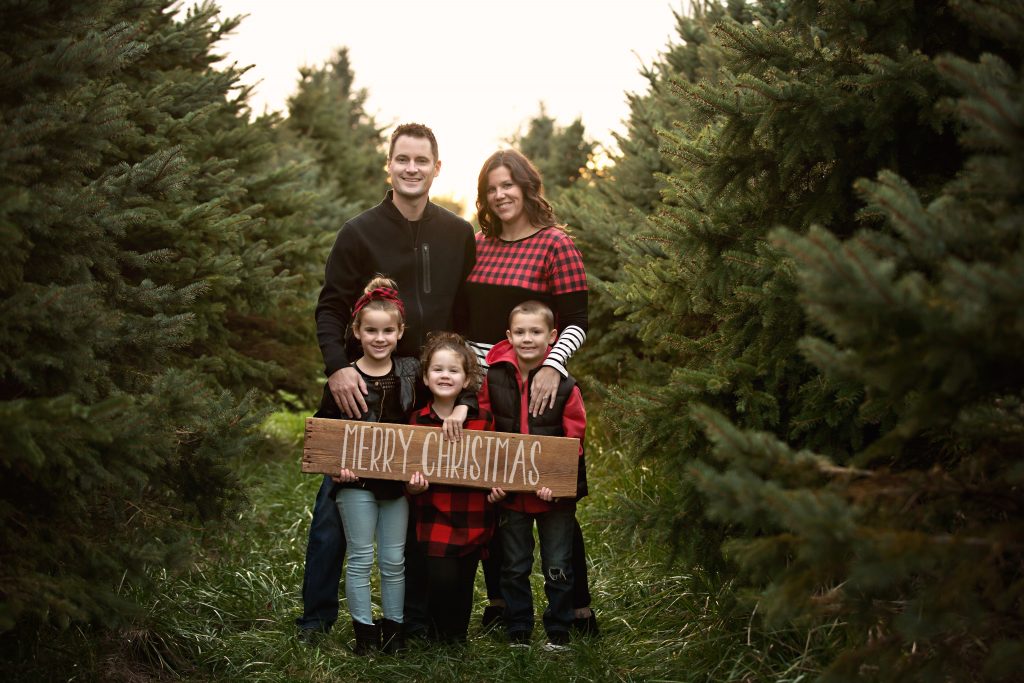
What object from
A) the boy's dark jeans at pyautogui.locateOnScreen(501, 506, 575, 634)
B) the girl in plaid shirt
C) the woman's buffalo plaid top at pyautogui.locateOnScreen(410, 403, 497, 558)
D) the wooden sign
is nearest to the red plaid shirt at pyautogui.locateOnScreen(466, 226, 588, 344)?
the girl in plaid shirt

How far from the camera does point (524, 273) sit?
13.0 ft

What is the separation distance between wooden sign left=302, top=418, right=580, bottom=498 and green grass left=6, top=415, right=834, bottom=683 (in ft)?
0.95

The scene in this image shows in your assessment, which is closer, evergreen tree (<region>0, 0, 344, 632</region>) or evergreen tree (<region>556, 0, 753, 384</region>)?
evergreen tree (<region>0, 0, 344, 632</region>)

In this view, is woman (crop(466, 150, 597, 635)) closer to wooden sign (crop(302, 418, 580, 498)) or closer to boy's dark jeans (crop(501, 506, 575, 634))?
boy's dark jeans (crop(501, 506, 575, 634))

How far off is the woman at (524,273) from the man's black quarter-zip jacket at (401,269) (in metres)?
0.13

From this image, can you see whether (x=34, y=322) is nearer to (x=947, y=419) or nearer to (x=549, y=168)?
(x=947, y=419)

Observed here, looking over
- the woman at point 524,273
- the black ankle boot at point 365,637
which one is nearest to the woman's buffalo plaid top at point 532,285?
the woman at point 524,273

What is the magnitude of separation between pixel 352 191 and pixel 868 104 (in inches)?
675

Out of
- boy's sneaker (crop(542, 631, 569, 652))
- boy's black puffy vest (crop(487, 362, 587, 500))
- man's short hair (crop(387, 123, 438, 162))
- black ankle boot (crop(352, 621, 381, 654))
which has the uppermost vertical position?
man's short hair (crop(387, 123, 438, 162))

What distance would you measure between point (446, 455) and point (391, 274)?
0.92 meters

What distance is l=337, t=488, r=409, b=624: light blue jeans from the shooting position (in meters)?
3.74

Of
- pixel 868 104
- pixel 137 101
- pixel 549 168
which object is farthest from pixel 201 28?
pixel 549 168

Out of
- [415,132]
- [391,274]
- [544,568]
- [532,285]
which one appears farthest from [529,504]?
[415,132]

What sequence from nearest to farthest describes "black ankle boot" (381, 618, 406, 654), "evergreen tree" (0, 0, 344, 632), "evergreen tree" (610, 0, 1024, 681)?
"evergreen tree" (610, 0, 1024, 681)
"evergreen tree" (0, 0, 344, 632)
"black ankle boot" (381, 618, 406, 654)
